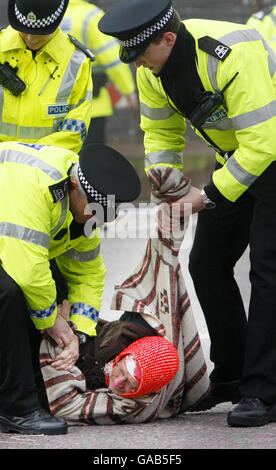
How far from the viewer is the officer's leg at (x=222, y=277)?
4.70 meters

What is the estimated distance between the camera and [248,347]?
4414mm

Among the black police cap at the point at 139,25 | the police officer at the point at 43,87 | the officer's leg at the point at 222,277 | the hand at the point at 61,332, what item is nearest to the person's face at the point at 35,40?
the police officer at the point at 43,87

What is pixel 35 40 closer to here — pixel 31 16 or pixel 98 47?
pixel 31 16

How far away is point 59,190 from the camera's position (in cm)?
419

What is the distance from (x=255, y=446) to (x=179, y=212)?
1.01 m

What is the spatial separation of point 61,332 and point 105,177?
0.66 meters

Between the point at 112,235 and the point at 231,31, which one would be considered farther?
the point at 112,235

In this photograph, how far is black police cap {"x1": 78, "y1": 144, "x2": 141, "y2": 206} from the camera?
4203 millimetres

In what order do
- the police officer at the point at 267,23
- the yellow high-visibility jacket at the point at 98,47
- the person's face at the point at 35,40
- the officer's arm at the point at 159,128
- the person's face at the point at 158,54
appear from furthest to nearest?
the yellow high-visibility jacket at the point at 98,47 < the police officer at the point at 267,23 < the person's face at the point at 35,40 < the officer's arm at the point at 159,128 < the person's face at the point at 158,54

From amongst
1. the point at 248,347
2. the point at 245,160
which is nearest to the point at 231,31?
the point at 245,160

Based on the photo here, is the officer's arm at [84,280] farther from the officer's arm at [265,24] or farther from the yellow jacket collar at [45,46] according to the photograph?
the officer's arm at [265,24]

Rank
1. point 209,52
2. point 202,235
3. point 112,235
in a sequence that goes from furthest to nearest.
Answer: point 112,235 → point 202,235 → point 209,52

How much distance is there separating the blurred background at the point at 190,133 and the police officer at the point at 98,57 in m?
1.32

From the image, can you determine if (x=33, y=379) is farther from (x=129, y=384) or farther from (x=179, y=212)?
(x=179, y=212)
